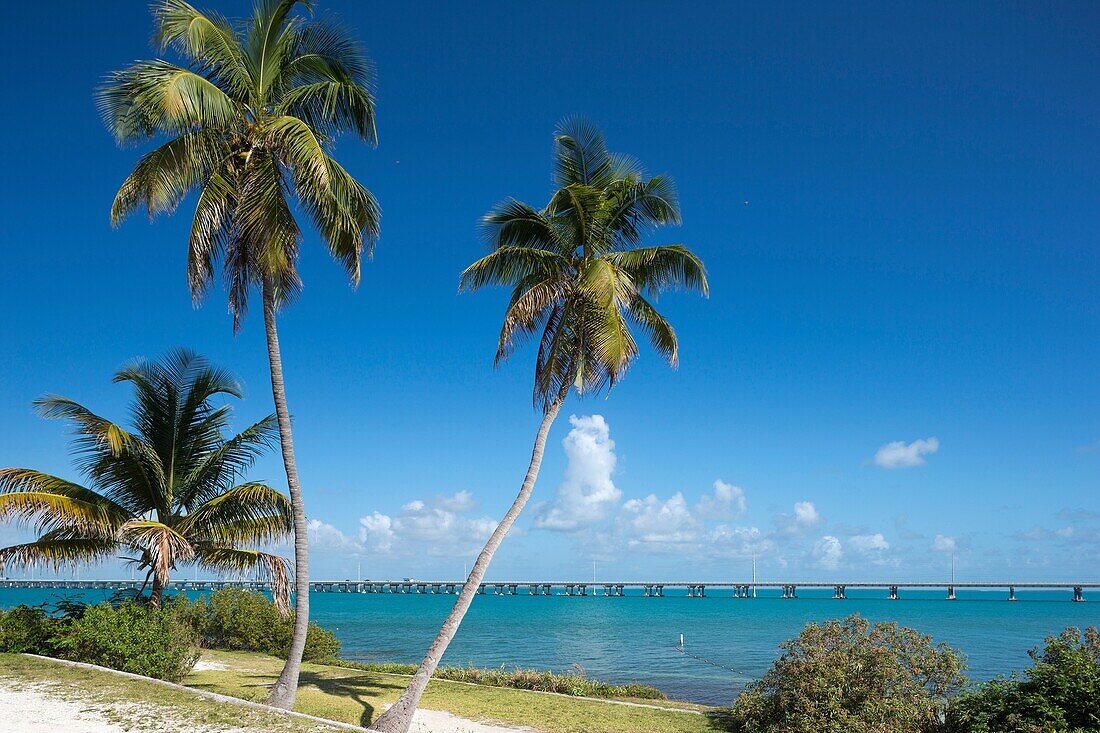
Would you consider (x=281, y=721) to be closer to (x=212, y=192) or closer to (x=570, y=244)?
(x=212, y=192)

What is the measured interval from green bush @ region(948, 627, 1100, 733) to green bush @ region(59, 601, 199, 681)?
1294cm

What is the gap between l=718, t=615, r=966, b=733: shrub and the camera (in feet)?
Answer: 37.0

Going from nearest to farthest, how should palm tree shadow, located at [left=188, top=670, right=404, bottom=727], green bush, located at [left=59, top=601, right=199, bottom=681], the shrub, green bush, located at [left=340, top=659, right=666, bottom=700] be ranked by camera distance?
the shrub
green bush, located at [left=59, top=601, right=199, bottom=681]
palm tree shadow, located at [left=188, top=670, right=404, bottom=727]
green bush, located at [left=340, top=659, right=666, bottom=700]

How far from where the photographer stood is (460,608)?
43.5ft

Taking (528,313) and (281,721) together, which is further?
(528,313)

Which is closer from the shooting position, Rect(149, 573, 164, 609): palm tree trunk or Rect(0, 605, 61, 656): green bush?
Rect(149, 573, 164, 609): palm tree trunk

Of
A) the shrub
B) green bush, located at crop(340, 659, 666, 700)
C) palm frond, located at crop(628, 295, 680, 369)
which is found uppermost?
palm frond, located at crop(628, 295, 680, 369)

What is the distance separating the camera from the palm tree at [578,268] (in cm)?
1397

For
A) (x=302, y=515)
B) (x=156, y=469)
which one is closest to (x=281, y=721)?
(x=302, y=515)

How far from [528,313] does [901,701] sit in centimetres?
828

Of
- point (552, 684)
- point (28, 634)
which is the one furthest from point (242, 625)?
point (552, 684)

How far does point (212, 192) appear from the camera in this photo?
39.8 feet

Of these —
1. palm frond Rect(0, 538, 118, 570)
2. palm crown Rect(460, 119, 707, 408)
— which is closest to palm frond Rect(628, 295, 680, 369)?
palm crown Rect(460, 119, 707, 408)

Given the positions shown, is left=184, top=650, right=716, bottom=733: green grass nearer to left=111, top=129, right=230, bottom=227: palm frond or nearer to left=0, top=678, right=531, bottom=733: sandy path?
left=0, top=678, right=531, bottom=733: sandy path
